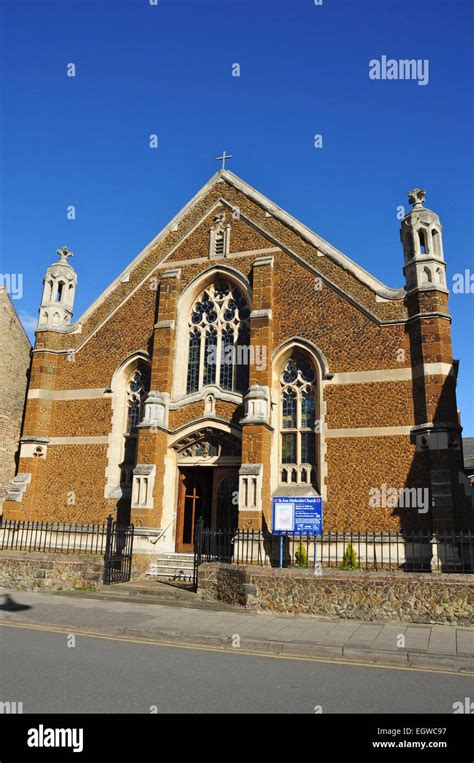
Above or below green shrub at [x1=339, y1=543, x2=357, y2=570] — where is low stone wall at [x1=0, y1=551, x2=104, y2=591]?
below

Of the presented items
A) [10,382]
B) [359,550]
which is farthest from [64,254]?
[359,550]

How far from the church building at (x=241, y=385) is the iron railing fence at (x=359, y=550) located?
0.40 m

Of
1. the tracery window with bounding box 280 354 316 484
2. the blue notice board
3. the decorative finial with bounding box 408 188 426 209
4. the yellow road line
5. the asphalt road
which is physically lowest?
the yellow road line

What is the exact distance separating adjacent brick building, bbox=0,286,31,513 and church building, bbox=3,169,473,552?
1.15m

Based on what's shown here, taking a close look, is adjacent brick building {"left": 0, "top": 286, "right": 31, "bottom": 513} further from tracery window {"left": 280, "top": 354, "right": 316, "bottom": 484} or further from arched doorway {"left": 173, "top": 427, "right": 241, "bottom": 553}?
tracery window {"left": 280, "top": 354, "right": 316, "bottom": 484}

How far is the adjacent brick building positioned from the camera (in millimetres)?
20656

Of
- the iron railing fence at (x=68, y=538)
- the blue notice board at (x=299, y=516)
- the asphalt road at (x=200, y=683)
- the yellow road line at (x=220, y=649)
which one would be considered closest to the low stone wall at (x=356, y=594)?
the blue notice board at (x=299, y=516)

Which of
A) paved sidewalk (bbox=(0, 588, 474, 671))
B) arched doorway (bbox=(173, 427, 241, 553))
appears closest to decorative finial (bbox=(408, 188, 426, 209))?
arched doorway (bbox=(173, 427, 241, 553))

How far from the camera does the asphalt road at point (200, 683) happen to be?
5.68 meters

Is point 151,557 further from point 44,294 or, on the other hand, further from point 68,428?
point 44,294

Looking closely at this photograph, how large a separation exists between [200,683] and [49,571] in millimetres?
8878

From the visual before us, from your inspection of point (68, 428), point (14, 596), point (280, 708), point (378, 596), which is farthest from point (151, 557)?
point (280, 708)

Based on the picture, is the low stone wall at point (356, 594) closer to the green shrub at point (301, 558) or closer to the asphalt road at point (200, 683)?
the green shrub at point (301, 558)

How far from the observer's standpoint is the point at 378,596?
1088cm
